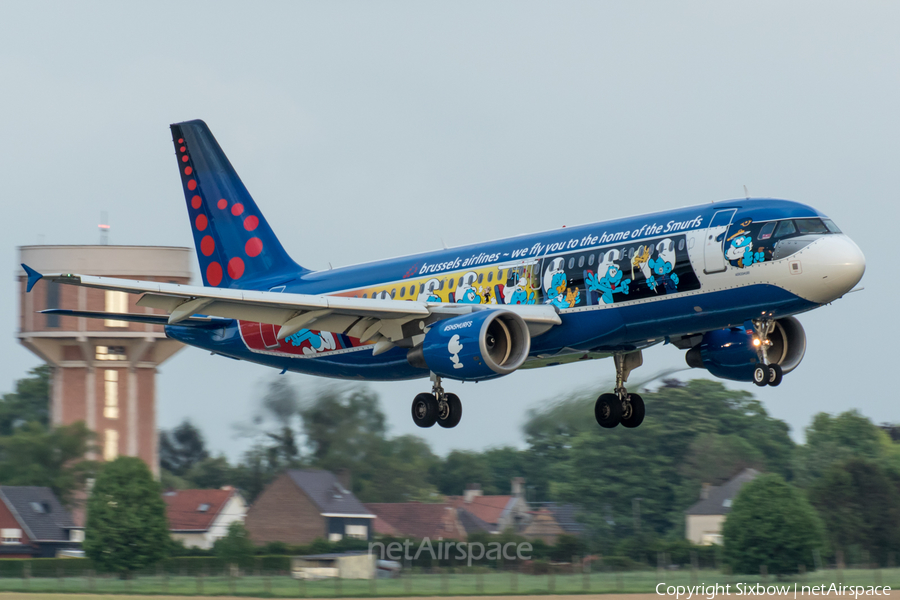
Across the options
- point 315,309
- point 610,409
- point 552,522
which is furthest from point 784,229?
point 552,522

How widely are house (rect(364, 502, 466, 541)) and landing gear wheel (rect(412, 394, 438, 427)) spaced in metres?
43.1

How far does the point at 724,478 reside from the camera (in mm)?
91875

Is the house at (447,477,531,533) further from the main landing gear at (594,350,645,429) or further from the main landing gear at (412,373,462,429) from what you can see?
the main landing gear at (412,373,462,429)

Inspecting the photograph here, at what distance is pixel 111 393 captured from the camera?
85188 millimetres

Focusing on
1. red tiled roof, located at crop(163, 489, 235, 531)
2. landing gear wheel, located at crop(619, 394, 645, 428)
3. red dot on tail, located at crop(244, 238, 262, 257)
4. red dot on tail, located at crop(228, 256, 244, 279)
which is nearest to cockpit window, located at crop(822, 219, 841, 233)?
landing gear wheel, located at crop(619, 394, 645, 428)

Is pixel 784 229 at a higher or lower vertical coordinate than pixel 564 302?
higher

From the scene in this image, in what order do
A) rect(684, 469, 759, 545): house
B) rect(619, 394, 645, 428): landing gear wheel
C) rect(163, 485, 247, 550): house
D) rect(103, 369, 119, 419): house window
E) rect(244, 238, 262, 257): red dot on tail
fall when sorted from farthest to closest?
rect(163, 485, 247, 550): house, rect(684, 469, 759, 545): house, rect(103, 369, 119, 419): house window, rect(244, 238, 262, 257): red dot on tail, rect(619, 394, 645, 428): landing gear wheel

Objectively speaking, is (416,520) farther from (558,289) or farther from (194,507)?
(558,289)

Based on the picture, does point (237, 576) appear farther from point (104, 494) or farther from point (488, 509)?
point (488, 509)

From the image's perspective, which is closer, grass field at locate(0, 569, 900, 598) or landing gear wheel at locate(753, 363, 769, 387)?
landing gear wheel at locate(753, 363, 769, 387)

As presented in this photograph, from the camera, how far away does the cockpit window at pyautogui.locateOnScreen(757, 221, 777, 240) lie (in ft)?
92.8

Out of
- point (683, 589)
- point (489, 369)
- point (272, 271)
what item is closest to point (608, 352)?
point (489, 369)

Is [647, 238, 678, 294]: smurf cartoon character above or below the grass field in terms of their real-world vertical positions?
above

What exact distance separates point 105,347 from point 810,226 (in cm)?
6457
